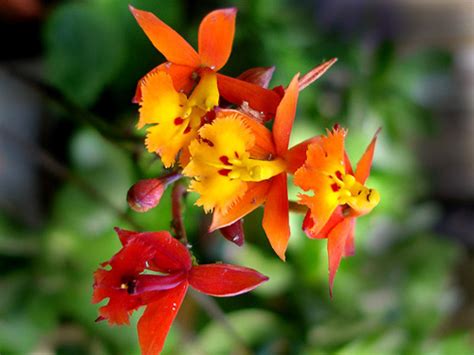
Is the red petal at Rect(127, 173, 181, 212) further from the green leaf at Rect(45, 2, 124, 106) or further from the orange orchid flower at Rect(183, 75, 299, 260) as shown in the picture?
the green leaf at Rect(45, 2, 124, 106)

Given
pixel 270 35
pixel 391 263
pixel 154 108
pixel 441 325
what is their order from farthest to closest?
1. pixel 441 325
2. pixel 391 263
3. pixel 270 35
4. pixel 154 108

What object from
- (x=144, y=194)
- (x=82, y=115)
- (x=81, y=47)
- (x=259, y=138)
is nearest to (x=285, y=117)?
(x=259, y=138)

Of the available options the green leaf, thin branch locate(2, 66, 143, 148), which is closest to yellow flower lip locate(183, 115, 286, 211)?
thin branch locate(2, 66, 143, 148)

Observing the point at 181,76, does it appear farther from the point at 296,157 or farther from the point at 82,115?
the point at 82,115

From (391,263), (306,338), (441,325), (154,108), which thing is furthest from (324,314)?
(154,108)

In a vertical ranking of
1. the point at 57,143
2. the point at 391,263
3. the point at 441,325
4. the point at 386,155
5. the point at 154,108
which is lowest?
the point at 441,325

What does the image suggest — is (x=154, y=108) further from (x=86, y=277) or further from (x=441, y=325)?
(x=441, y=325)
